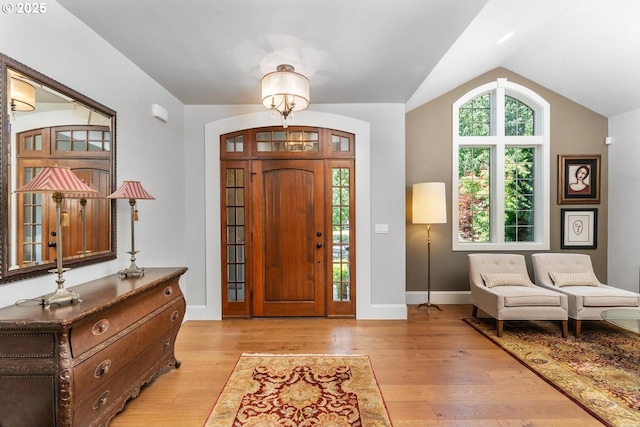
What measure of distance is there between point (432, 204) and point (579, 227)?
255 centimetres

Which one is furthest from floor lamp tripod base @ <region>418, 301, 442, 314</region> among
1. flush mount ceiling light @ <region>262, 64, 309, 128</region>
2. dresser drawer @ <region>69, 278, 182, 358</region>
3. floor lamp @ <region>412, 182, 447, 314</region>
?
dresser drawer @ <region>69, 278, 182, 358</region>

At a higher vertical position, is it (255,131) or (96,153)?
(255,131)

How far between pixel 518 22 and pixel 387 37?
71.1 inches

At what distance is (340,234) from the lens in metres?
3.94

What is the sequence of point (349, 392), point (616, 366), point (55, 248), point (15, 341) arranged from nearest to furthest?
1. point (15, 341)
2. point (55, 248)
3. point (349, 392)
4. point (616, 366)

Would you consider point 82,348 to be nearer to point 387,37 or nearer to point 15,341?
point 15,341

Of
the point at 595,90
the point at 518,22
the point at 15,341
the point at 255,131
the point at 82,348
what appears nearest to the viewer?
the point at 15,341

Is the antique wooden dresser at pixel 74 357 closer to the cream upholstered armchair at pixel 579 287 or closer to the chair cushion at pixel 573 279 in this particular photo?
the cream upholstered armchair at pixel 579 287

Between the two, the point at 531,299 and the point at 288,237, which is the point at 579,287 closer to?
the point at 531,299

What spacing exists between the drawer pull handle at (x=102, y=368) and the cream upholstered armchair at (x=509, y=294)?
354 centimetres

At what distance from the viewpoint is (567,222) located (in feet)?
15.2

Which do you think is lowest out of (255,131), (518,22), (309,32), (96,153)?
(96,153)

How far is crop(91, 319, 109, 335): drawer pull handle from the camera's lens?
5.44ft

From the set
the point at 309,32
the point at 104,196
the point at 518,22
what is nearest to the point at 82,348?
the point at 104,196
